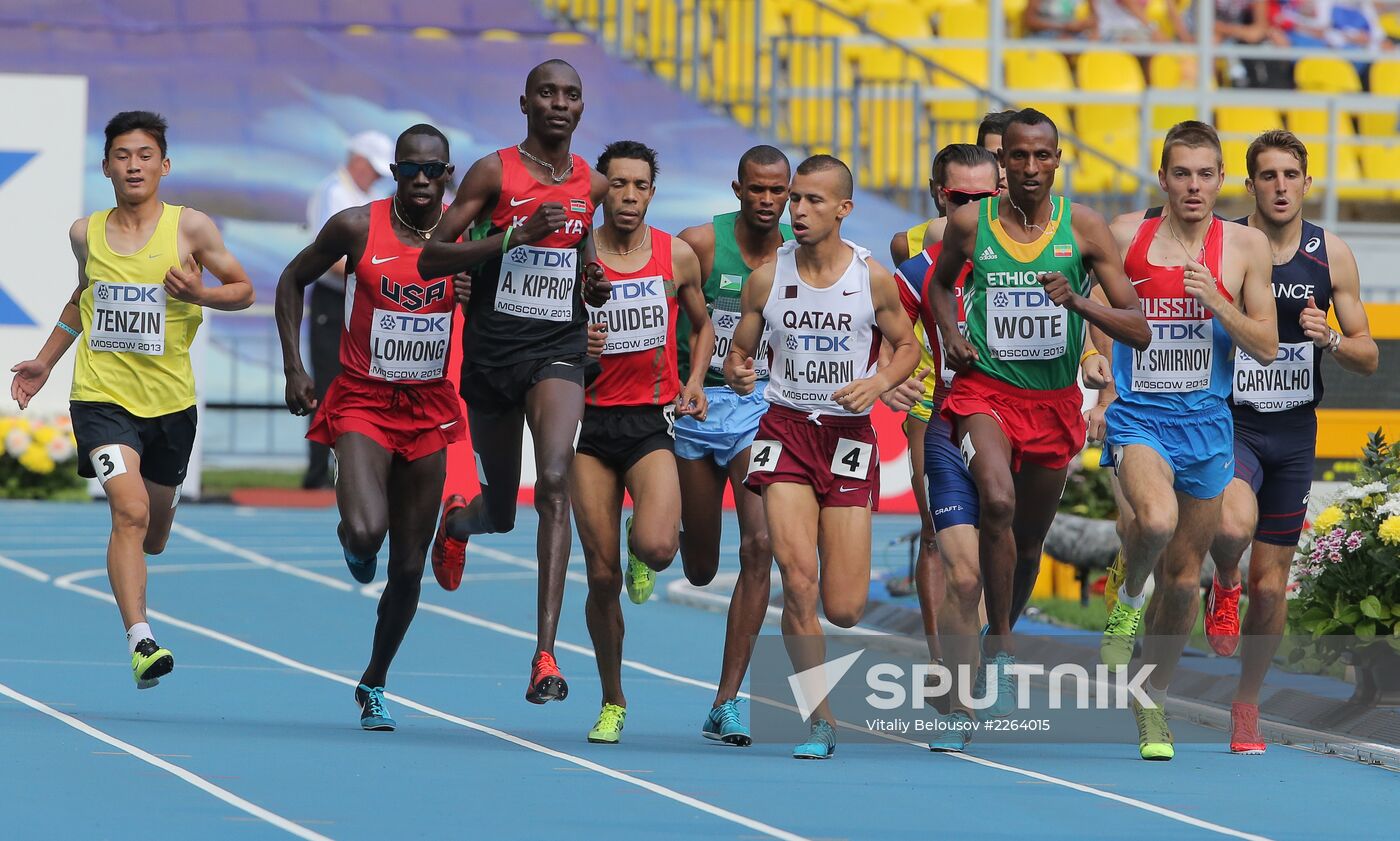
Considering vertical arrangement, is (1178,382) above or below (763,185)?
below

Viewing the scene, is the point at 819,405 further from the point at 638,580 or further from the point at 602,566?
the point at 638,580

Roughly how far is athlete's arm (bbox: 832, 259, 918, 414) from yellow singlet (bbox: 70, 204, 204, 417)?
2.77 m

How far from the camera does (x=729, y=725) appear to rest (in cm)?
928

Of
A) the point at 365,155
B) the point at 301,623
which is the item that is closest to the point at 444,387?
the point at 301,623

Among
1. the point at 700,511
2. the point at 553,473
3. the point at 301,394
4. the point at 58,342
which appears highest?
the point at 58,342

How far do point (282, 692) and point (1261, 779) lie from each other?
455 centimetres

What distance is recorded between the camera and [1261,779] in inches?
343

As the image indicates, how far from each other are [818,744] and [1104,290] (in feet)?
6.80

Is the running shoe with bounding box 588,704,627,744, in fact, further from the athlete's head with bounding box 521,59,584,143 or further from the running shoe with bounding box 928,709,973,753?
the athlete's head with bounding box 521,59,584,143

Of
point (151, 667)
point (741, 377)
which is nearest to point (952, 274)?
point (741, 377)

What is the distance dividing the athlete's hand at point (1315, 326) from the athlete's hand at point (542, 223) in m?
3.01

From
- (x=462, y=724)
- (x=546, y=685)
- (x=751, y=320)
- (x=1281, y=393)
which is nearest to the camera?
(x=546, y=685)

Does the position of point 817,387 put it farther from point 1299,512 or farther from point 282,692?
point 282,692

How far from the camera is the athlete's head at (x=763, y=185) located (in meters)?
9.50
